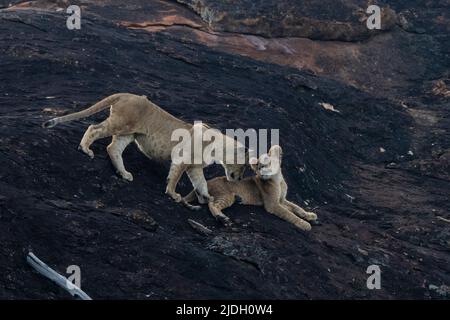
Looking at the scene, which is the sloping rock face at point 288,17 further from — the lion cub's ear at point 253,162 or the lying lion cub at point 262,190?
the lion cub's ear at point 253,162

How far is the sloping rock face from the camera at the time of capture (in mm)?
26125

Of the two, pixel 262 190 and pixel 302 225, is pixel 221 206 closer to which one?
pixel 262 190

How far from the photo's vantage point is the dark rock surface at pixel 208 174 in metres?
12.0

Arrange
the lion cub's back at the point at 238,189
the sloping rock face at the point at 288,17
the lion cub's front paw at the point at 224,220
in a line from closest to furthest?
1. the lion cub's front paw at the point at 224,220
2. the lion cub's back at the point at 238,189
3. the sloping rock face at the point at 288,17

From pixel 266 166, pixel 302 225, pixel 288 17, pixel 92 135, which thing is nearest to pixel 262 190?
pixel 266 166

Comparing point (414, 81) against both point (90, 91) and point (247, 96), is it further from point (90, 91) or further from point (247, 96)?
point (90, 91)

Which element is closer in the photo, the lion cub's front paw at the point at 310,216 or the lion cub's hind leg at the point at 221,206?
the lion cub's hind leg at the point at 221,206

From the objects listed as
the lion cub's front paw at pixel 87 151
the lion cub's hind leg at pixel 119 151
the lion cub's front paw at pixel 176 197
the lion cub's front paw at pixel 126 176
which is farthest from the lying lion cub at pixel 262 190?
the lion cub's front paw at pixel 87 151

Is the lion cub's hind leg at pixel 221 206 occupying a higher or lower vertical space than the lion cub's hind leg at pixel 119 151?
lower

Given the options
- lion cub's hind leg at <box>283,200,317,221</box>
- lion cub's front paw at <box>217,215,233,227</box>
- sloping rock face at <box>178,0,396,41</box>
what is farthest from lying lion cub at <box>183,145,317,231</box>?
sloping rock face at <box>178,0,396,41</box>

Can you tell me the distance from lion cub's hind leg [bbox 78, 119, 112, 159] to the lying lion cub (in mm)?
1604

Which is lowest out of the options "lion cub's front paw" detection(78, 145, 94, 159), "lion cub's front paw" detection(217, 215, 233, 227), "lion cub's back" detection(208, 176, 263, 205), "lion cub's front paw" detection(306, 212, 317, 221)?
"lion cub's front paw" detection(306, 212, 317, 221)

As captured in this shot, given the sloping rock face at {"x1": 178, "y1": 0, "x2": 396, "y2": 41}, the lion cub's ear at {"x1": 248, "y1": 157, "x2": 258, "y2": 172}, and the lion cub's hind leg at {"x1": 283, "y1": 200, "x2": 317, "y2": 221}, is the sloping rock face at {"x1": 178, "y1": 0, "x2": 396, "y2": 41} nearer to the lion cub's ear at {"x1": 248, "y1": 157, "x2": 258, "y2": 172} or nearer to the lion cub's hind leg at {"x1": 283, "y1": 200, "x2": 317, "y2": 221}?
the lion cub's hind leg at {"x1": 283, "y1": 200, "x2": 317, "y2": 221}

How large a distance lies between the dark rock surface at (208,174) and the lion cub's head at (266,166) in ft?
2.10
